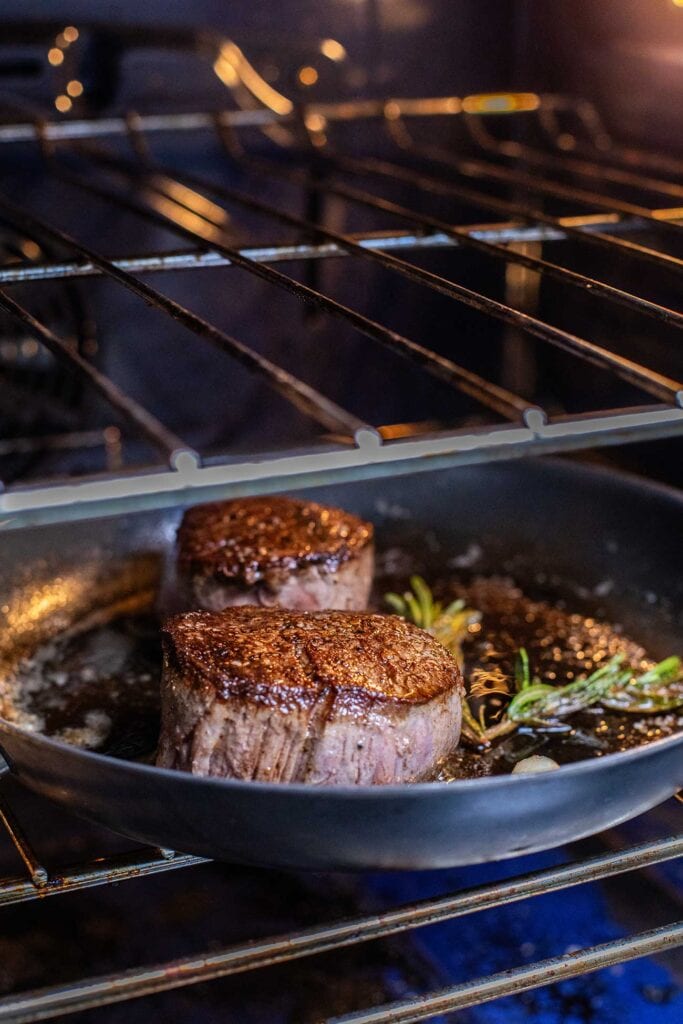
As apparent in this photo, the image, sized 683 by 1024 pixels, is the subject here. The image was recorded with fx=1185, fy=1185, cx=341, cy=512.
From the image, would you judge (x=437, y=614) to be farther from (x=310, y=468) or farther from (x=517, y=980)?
(x=310, y=468)

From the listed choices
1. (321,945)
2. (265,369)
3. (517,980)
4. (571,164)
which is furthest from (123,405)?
(571,164)

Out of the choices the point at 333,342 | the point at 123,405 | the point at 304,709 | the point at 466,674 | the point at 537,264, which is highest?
the point at 537,264

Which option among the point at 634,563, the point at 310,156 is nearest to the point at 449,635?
the point at 634,563

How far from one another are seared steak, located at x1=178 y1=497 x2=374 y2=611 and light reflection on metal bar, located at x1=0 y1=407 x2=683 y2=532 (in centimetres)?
52

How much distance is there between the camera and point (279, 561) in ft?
4.95

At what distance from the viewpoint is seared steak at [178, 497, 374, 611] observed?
150 centimetres

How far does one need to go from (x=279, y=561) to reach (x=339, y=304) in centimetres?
37

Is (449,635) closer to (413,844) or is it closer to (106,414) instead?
(413,844)

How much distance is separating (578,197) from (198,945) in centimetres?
118

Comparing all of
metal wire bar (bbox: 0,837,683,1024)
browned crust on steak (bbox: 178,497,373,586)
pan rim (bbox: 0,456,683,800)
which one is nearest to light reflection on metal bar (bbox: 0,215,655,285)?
browned crust on steak (bbox: 178,497,373,586)

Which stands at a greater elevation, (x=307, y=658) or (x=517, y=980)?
(x=307, y=658)

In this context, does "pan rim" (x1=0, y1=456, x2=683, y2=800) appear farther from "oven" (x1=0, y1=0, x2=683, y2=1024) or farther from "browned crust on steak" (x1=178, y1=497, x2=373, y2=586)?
"browned crust on steak" (x1=178, y1=497, x2=373, y2=586)

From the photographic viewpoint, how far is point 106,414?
2598 mm

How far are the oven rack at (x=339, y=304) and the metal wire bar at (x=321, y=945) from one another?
417 millimetres
